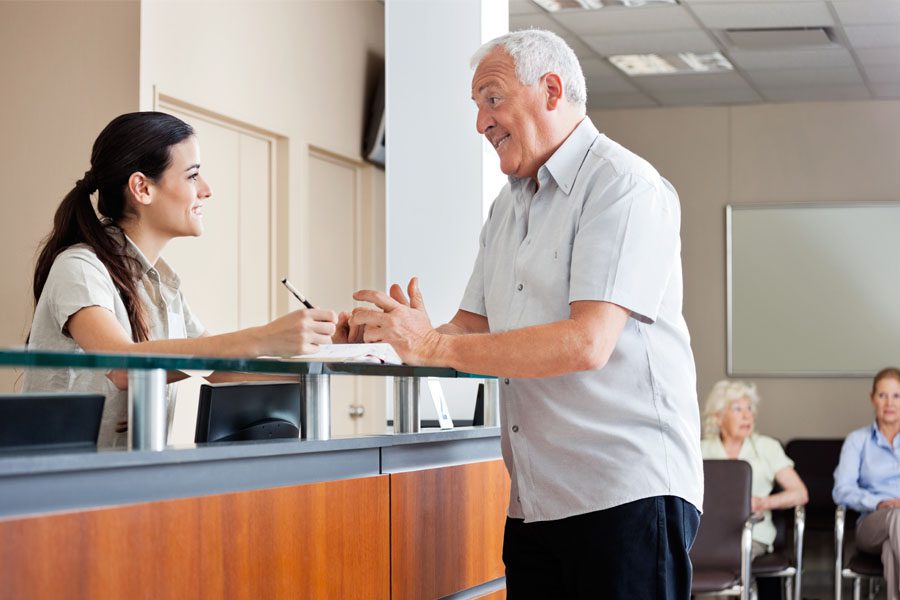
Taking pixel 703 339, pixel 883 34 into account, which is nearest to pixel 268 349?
pixel 883 34

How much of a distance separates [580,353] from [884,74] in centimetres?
612

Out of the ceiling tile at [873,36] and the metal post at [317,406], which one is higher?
the ceiling tile at [873,36]

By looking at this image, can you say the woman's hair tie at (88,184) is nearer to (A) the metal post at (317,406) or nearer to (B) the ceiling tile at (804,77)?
(A) the metal post at (317,406)

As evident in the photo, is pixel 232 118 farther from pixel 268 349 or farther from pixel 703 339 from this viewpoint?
pixel 703 339

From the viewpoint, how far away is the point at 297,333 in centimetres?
190

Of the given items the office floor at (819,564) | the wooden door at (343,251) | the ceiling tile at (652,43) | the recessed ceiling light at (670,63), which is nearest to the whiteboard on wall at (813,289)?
the office floor at (819,564)

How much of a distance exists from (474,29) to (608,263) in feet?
7.11

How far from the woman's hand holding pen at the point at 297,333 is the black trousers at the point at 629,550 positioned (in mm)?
518

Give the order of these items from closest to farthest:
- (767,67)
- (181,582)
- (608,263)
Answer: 1. (181,582)
2. (608,263)
3. (767,67)

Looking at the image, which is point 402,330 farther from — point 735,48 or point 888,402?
point 735,48

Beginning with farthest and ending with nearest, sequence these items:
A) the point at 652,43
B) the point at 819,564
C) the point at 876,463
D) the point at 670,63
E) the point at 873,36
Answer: the point at 819,564
the point at 670,63
the point at 652,43
the point at 873,36
the point at 876,463

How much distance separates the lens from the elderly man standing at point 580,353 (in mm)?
1828

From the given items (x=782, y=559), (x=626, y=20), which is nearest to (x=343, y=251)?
(x=626, y=20)

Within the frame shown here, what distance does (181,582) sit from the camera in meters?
1.56
